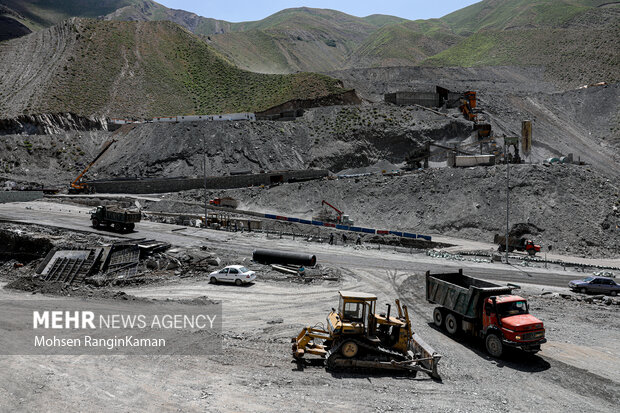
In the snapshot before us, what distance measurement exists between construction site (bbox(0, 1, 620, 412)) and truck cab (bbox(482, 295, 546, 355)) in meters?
0.07

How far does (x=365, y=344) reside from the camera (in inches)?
543

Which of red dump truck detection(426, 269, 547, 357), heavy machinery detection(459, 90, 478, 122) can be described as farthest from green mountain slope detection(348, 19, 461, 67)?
red dump truck detection(426, 269, 547, 357)

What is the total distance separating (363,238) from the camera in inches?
1714

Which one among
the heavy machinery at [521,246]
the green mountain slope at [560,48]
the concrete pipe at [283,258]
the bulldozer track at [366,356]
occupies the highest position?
the green mountain slope at [560,48]

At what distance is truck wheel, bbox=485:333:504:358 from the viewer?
1501 cm

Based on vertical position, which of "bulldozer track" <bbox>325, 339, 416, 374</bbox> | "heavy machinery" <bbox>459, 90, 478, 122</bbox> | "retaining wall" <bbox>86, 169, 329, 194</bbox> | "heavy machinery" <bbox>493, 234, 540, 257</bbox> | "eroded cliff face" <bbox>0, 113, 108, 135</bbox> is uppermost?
"heavy machinery" <bbox>459, 90, 478, 122</bbox>

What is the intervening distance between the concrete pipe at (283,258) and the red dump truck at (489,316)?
11.5 metres

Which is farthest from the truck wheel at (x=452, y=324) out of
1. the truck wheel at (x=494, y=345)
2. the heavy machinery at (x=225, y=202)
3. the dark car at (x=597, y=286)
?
the heavy machinery at (x=225, y=202)

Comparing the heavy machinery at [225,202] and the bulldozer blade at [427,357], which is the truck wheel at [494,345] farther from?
the heavy machinery at [225,202]

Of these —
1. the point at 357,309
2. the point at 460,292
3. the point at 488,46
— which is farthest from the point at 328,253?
the point at 488,46

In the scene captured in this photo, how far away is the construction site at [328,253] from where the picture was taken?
13.0 meters

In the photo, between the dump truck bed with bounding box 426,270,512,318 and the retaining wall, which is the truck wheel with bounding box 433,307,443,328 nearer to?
the dump truck bed with bounding box 426,270,512,318

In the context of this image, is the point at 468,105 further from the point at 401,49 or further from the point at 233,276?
the point at 401,49

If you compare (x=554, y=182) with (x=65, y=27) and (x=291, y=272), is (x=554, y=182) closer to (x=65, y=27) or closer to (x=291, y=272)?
(x=291, y=272)
